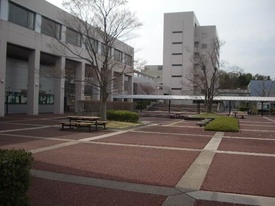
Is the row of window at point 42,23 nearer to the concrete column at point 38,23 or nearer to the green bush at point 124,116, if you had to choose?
the concrete column at point 38,23

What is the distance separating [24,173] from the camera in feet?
14.6

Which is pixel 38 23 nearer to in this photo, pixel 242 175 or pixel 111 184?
pixel 111 184

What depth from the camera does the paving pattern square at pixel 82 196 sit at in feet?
18.2

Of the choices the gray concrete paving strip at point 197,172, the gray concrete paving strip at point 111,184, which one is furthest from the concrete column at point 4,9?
the gray concrete paving strip at point 111,184

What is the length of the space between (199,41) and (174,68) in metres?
9.61

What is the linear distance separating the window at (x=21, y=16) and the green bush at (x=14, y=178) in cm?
2742

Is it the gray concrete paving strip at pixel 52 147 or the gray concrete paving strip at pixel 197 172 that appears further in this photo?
the gray concrete paving strip at pixel 52 147

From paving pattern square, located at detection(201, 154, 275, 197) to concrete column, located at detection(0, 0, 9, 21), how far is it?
77.8 feet

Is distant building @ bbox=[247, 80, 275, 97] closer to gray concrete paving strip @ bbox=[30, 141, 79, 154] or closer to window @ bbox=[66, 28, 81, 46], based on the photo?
window @ bbox=[66, 28, 81, 46]

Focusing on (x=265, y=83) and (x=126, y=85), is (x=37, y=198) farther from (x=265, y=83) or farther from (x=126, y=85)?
(x=265, y=83)

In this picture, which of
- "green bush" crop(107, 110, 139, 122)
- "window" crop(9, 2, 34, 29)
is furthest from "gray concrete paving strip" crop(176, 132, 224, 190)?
"window" crop(9, 2, 34, 29)

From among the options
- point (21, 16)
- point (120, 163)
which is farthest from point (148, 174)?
point (21, 16)

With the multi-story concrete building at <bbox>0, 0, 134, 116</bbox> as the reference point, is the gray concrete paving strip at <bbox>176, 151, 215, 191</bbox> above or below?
below

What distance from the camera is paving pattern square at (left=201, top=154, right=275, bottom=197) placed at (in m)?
6.71
